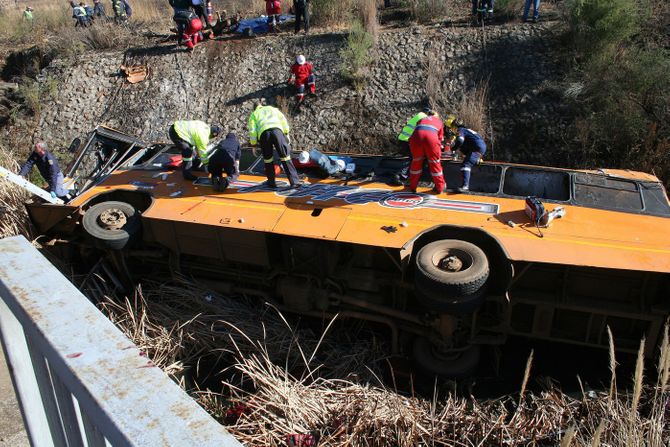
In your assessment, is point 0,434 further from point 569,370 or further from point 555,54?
point 555,54

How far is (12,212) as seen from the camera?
8.27m

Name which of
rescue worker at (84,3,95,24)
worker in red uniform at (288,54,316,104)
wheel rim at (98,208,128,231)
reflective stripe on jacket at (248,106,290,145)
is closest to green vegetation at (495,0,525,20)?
worker in red uniform at (288,54,316,104)

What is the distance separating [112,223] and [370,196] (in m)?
3.05

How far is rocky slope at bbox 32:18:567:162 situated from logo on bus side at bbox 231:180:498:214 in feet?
14.0

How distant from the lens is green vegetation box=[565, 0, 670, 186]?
349 inches

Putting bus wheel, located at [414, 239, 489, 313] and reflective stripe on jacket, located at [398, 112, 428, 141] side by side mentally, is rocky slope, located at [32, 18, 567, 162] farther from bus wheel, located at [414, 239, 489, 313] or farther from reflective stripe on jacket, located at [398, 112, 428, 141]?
bus wheel, located at [414, 239, 489, 313]

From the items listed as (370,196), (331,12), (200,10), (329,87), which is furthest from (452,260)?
(200,10)

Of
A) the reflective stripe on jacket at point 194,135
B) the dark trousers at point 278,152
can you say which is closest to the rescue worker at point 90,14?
the reflective stripe on jacket at point 194,135

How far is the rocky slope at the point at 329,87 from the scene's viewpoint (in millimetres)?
10406

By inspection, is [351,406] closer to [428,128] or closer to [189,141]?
[428,128]

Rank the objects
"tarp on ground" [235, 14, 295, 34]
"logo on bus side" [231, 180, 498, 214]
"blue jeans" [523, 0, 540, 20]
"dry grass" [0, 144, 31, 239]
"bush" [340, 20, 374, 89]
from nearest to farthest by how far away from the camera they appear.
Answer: "logo on bus side" [231, 180, 498, 214]
"dry grass" [0, 144, 31, 239]
"bush" [340, 20, 374, 89]
"blue jeans" [523, 0, 540, 20]
"tarp on ground" [235, 14, 295, 34]

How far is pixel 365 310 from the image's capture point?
5.86 meters

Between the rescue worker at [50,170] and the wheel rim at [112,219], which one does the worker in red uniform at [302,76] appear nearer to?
the rescue worker at [50,170]

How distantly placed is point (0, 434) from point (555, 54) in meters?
11.2
